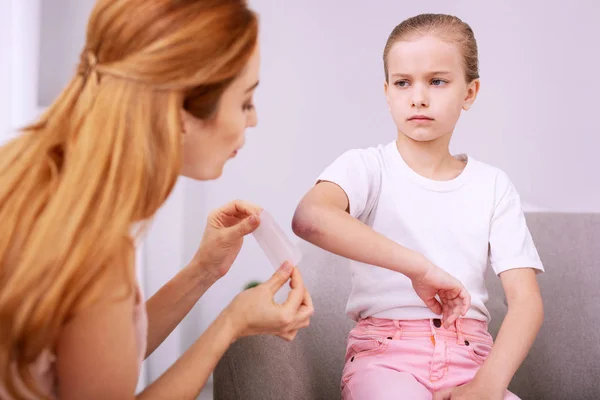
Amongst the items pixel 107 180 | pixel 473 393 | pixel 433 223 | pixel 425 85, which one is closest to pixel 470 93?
pixel 425 85

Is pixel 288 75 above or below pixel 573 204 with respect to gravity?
above

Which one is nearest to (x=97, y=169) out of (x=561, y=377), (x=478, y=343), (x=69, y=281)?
(x=69, y=281)

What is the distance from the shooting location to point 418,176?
118 cm

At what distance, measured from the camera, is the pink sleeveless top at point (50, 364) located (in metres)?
0.73

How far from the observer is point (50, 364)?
0.77m

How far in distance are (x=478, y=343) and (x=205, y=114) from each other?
0.60 meters

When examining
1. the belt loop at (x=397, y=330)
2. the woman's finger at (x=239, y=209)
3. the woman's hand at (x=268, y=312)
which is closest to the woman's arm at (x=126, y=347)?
the woman's hand at (x=268, y=312)

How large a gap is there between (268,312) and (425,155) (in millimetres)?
473

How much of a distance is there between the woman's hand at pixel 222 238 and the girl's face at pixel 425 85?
318 millimetres

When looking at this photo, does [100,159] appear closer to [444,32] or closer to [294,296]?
[294,296]

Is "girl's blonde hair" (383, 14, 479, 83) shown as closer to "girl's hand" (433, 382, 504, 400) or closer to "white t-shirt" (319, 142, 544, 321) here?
"white t-shirt" (319, 142, 544, 321)

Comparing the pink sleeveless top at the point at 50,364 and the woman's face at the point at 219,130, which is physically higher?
the woman's face at the point at 219,130

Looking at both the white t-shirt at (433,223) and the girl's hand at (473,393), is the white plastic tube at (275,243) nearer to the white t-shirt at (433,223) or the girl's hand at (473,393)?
the white t-shirt at (433,223)

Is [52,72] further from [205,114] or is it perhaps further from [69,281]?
[69,281]
